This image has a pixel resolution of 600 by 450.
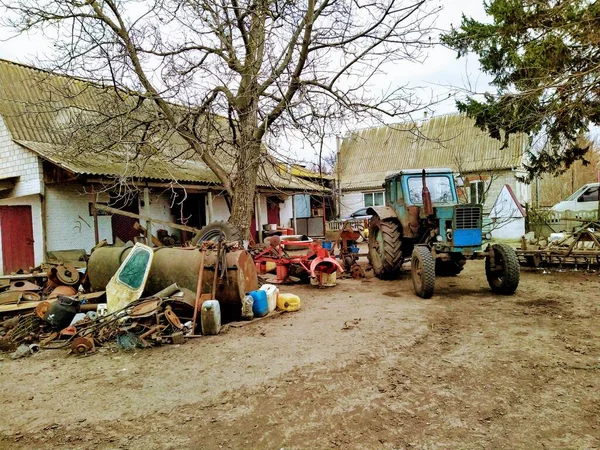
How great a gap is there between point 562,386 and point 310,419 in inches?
86.0

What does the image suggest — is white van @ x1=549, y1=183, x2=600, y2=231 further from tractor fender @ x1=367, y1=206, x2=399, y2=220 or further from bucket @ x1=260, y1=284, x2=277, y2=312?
bucket @ x1=260, y1=284, x2=277, y2=312

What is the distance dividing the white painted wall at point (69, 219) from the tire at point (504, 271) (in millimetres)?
9793

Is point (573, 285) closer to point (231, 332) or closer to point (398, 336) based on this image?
point (398, 336)

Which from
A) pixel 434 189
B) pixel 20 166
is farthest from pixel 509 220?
pixel 20 166

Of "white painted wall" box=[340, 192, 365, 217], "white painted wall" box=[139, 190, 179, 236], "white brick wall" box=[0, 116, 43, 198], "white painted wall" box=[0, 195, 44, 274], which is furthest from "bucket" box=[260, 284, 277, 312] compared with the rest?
"white painted wall" box=[340, 192, 365, 217]

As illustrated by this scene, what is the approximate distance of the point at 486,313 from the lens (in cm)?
584

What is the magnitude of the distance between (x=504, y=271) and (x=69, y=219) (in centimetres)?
1079

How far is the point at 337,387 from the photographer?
3584 mm

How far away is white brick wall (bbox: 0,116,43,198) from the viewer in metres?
10.4

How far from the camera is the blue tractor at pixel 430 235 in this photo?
22.5 ft

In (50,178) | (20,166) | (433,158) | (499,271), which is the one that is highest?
(433,158)

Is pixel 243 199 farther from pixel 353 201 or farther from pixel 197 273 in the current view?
pixel 353 201

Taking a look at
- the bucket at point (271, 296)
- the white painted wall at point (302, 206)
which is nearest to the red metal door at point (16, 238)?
the bucket at point (271, 296)

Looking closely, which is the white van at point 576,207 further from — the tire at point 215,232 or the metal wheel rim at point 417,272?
the tire at point 215,232
